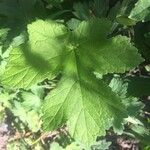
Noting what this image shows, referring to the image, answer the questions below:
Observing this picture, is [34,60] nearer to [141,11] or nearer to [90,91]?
[90,91]

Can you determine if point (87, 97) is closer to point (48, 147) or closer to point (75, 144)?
point (75, 144)

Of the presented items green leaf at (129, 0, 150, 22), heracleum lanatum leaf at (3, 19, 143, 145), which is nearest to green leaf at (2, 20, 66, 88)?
heracleum lanatum leaf at (3, 19, 143, 145)

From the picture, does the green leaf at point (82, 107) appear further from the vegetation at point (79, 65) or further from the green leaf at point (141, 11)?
the green leaf at point (141, 11)

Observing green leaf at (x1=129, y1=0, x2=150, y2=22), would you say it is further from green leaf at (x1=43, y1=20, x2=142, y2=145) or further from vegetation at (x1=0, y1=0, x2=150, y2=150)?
green leaf at (x1=43, y1=20, x2=142, y2=145)

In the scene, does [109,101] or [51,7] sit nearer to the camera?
[109,101]

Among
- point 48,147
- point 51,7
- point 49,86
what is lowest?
point 48,147

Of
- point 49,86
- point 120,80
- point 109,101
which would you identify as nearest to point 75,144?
point 49,86
